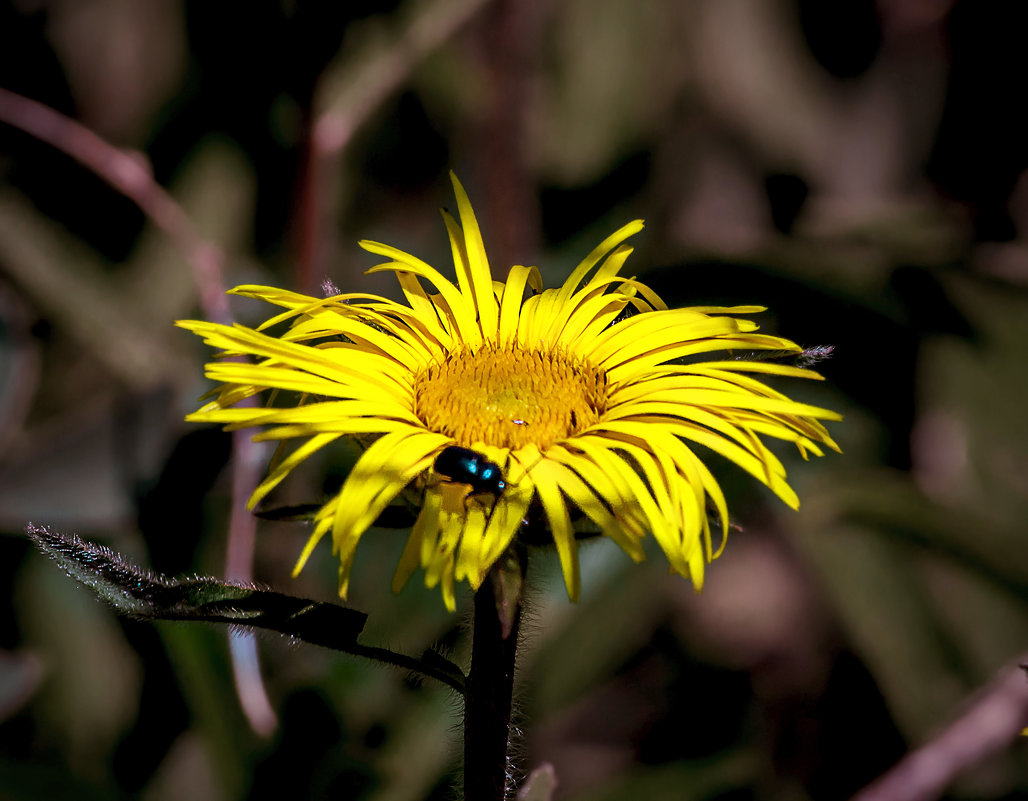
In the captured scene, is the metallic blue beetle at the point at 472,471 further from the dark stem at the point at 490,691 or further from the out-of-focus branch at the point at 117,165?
the out-of-focus branch at the point at 117,165

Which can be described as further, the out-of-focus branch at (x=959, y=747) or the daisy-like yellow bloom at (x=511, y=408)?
the out-of-focus branch at (x=959, y=747)

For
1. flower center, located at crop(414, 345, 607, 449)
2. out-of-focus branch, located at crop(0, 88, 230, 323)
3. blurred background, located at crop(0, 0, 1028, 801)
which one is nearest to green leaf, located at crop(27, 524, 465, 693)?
flower center, located at crop(414, 345, 607, 449)

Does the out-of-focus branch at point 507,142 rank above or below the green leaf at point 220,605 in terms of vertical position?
above

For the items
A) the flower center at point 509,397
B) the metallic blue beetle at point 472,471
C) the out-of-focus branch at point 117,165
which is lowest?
the metallic blue beetle at point 472,471

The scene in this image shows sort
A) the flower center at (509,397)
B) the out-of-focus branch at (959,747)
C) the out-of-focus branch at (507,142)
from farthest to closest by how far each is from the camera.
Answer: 1. the out-of-focus branch at (507,142)
2. the out-of-focus branch at (959,747)
3. the flower center at (509,397)

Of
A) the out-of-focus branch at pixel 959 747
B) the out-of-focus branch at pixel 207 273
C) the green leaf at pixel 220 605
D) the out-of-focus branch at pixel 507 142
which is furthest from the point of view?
the out-of-focus branch at pixel 507 142

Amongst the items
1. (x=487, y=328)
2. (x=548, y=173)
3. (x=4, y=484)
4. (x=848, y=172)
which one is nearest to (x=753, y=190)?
(x=848, y=172)

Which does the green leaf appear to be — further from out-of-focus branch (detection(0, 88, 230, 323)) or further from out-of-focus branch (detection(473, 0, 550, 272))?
out-of-focus branch (detection(473, 0, 550, 272))

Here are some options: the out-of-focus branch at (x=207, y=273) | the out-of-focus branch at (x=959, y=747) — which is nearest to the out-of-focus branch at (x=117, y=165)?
the out-of-focus branch at (x=207, y=273)
